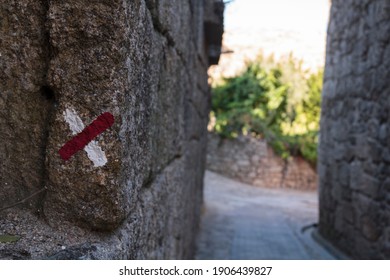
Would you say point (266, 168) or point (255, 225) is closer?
point (255, 225)

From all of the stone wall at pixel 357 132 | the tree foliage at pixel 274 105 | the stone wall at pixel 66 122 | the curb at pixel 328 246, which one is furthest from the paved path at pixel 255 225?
the stone wall at pixel 66 122

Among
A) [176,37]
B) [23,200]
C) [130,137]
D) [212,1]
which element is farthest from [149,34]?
→ [212,1]

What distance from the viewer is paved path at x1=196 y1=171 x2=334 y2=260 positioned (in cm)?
545

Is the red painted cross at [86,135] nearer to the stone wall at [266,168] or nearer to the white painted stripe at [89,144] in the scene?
the white painted stripe at [89,144]

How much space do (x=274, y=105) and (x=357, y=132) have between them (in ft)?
33.6

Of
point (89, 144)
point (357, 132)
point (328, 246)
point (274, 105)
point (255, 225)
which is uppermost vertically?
point (89, 144)

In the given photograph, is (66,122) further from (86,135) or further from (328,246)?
(328,246)

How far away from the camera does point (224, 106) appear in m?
15.8

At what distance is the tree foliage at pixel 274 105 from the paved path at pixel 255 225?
2147mm

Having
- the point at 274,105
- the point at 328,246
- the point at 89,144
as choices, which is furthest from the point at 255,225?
the point at 274,105

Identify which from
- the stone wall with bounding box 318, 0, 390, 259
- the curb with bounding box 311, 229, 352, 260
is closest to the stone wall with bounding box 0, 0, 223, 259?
the stone wall with bounding box 318, 0, 390, 259

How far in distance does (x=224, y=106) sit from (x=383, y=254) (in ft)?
39.1

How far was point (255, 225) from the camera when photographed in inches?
289
